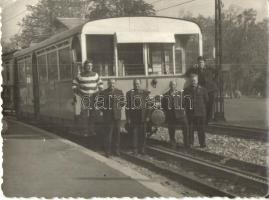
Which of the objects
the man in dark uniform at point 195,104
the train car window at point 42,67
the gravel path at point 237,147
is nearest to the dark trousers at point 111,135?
the man in dark uniform at point 195,104

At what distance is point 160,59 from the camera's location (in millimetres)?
10633

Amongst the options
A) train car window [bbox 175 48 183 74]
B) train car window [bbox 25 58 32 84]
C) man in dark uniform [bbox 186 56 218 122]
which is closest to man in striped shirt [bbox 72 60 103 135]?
train car window [bbox 175 48 183 74]

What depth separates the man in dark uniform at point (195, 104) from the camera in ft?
32.7

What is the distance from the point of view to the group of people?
955cm

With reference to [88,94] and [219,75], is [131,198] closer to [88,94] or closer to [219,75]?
[88,94]

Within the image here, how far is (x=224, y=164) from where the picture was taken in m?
8.77

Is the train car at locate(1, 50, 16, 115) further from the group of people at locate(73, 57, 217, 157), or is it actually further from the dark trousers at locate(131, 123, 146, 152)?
the dark trousers at locate(131, 123, 146, 152)

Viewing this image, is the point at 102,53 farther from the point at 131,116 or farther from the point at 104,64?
the point at 131,116

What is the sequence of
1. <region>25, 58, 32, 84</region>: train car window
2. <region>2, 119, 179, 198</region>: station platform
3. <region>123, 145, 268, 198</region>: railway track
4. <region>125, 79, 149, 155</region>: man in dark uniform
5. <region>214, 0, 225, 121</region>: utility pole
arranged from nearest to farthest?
1. <region>2, 119, 179, 198</region>: station platform
2. <region>123, 145, 268, 198</region>: railway track
3. <region>125, 79, 149, 155</region>: man in dark uniform
4. <region>25, 58, 32, 84</region>: train car window
5. <region>214, 0, 225, 121</region>: utility pole

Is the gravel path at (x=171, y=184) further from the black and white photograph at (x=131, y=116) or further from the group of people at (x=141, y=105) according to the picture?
the group of people at (x=141, y=105)

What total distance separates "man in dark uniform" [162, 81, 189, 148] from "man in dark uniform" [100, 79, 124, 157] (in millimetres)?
939

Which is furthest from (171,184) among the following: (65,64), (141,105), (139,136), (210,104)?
(65,64)

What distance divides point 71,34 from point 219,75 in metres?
7.65

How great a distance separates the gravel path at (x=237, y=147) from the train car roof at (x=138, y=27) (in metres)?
2.36
